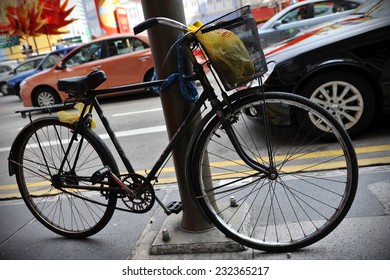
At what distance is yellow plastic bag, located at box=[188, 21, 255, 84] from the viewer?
167 cm

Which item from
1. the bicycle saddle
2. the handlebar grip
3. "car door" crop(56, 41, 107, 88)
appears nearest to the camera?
the handlebar grip

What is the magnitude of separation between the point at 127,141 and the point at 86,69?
10.2 feet

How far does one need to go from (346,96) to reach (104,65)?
4924 mm

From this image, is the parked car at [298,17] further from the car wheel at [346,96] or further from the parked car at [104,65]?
the car wheel at [346,96]

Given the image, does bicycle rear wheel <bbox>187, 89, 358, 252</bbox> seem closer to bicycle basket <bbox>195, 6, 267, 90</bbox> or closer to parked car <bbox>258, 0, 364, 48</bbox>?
bicycle basket <bbox>195, 6, 267, 90</bbox>

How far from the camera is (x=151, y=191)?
2.13 m

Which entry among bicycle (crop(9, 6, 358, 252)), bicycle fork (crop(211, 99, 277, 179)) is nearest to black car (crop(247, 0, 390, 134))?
bicycle (crop(9, 6, 358, 252))

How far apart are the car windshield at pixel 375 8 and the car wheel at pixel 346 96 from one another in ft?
2.24

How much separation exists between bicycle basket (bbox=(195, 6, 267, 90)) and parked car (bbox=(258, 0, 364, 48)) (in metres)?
6.18

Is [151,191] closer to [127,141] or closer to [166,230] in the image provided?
[166,230]

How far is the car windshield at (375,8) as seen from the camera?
10.9 feet

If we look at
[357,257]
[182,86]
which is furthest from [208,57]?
[357,257]

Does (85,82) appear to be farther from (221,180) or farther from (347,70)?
(347,70)

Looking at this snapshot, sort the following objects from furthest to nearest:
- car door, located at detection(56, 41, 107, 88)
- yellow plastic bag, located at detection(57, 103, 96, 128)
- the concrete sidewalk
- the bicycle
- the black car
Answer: car door, located at detection(56, 41, 107, 88)
the black car
yellow plastic bag, located at detection(57, 103, 96, 128)
the concrete sidewalk
the bicycle
